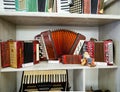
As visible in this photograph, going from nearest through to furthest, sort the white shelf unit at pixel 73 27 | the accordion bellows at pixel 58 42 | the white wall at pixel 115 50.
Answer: the white shelf unit at pixel 73 27 < the white wall at pixel 115 50 < the accordion bellows at pixel 58 42

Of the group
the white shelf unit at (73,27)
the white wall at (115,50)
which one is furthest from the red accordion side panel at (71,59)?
the white wall at (115,50)

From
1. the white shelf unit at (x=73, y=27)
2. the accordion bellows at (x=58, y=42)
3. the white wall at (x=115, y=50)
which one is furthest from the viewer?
the accordion bellows at (x=58, y=42)

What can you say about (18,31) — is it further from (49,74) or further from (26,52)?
(49,74)

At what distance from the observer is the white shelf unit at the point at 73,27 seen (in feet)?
2.92

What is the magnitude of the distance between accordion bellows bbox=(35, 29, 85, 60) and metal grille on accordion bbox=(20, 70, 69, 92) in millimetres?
141

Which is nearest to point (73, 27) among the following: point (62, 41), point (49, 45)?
point (62, 41)

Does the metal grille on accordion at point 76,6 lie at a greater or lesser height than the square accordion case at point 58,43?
greater

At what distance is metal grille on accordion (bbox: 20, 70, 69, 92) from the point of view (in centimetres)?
106

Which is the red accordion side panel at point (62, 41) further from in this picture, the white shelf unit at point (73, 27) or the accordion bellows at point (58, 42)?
the white shelf unit at point (73, 27)

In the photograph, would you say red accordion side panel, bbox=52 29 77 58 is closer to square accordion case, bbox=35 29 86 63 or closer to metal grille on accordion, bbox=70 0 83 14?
square accordion case, bbox=35 29 86 63

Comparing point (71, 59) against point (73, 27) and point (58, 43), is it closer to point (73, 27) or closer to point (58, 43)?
point (58, 43)

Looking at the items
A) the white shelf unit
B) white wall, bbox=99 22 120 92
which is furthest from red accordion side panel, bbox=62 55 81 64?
white wall, bbox=99 22 120 92

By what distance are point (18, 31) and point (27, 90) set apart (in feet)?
1.81

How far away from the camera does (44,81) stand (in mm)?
1100
